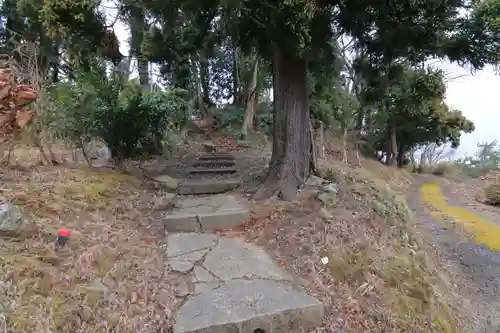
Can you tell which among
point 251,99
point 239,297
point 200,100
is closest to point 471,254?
point 239,297

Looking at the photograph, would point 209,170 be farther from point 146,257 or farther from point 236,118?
point 236,118

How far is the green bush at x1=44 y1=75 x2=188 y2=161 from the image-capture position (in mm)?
3275

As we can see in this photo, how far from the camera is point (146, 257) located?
2209 millimetres

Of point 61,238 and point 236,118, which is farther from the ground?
point 236,118

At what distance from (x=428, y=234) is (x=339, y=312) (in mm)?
3492

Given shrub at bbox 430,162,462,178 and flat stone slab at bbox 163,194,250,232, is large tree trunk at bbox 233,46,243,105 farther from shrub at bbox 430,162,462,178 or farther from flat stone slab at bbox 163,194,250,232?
shrub at bbox 430,162,462,178

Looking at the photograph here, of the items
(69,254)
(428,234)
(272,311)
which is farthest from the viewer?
(428,234)

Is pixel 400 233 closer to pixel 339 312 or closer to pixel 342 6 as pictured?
pixel 339 312

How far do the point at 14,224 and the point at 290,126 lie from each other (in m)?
2.60

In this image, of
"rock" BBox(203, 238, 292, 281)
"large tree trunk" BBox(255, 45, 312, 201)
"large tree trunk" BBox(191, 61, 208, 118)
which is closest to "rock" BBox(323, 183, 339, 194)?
"large tree trunk" BBox(255, 45, 312, 201)

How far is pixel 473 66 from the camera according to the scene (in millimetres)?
3520

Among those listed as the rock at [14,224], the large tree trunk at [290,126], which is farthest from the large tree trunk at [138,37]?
the rock at [14,224]

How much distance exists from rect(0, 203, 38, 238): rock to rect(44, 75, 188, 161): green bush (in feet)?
5.35

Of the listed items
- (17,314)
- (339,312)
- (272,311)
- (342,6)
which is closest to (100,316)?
(17,314)
